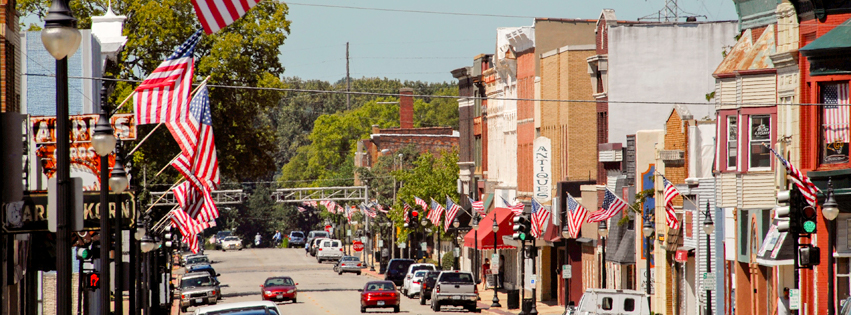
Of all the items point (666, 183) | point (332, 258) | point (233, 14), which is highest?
→ point (233, 14)

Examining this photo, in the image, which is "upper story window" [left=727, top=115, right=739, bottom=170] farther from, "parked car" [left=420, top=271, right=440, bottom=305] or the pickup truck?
"parked car" [left=420, top=271, right=440, bottom=305]

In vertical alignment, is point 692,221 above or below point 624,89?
below

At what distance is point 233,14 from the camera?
17109 millimetres

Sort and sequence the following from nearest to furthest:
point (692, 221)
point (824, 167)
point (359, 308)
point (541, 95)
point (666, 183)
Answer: point (824, 167)
point (666, 183)
point (692, 221)
point (359, 308)
point (541, 95)

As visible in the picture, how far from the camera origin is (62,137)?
12.2 meters

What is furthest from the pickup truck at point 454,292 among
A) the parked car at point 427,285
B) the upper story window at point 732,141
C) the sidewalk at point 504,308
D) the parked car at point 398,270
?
the parked car at point 398,270

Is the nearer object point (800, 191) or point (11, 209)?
point (11, 209)

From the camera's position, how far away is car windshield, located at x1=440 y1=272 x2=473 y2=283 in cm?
4762

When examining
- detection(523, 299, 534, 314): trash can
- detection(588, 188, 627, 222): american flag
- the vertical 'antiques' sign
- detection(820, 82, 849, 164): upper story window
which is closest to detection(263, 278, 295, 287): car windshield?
the vertical 'antiques' sign

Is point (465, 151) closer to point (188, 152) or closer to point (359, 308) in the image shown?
point (359, 308)

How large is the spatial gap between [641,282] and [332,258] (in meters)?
53.0

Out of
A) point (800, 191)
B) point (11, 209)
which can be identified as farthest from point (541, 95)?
point (11, 209)

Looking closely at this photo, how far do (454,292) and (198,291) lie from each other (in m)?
11.8

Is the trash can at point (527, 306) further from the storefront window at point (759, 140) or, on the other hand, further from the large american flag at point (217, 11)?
the large american flag at point (217, 11)
